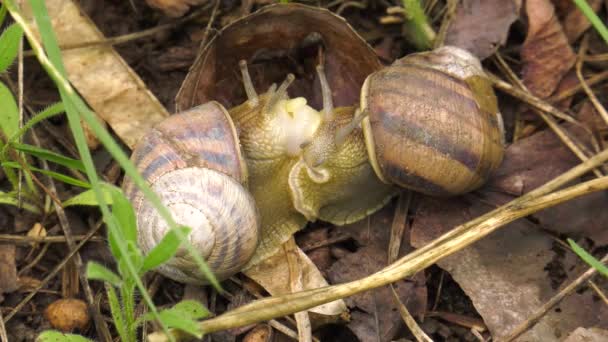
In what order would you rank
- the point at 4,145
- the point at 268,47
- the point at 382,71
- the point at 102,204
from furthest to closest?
1. the point at 268,47
2. the point at 382,71
3. the point at 4,145
4. the point at 102,204

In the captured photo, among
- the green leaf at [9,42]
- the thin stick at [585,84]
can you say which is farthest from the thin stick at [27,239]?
the thin stick at [585,84]

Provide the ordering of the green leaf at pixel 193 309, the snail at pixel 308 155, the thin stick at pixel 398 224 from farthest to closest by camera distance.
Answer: the thin stick at pixel 398 224 → the snail at pixel 308 155 → the green leaf at pixel 193 309

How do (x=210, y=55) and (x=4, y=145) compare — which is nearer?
(x=4, y=145)

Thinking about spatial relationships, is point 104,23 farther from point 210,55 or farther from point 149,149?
point 149,149

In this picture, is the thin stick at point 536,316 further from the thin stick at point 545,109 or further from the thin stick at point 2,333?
the thin stick at point 2,333

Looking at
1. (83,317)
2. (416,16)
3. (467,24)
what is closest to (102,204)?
(83,317)

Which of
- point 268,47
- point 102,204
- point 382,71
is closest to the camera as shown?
point 102,204
